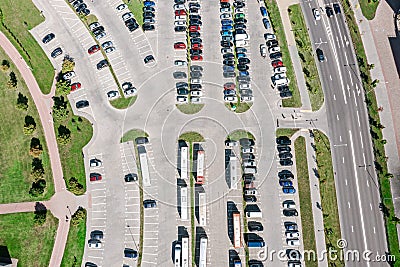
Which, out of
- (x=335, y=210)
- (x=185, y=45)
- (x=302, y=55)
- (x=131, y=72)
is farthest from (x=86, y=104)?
(x=335, y=210)

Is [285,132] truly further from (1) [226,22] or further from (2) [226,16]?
(2) [226,16]

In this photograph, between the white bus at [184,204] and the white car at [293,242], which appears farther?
the white bus at [184,204]

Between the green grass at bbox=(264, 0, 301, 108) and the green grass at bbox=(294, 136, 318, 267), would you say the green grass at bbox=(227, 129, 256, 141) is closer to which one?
the green grass at bbox=(294, 136, 318, 267)

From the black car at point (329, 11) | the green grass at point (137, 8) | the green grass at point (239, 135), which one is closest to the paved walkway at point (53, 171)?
the green grass at point (137, 8)

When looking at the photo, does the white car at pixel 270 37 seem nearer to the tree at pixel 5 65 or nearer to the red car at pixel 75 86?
the red car at pixel 75 86

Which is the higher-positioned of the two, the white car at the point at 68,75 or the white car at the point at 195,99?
the white car at the point at 68,75

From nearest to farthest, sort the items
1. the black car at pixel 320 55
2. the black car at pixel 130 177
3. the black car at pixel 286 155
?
the black car at pixel 130 177
the black car at pixel 286 155
the black car at pixel 320 55
